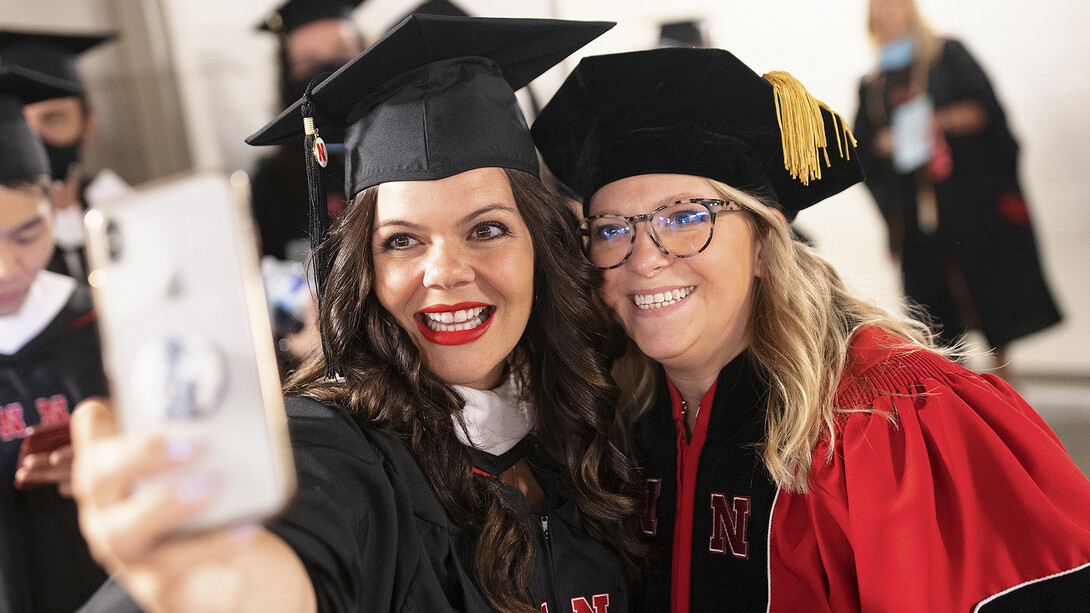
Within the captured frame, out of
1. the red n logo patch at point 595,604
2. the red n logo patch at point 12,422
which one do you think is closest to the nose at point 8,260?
the red n logo patch at point 12,422

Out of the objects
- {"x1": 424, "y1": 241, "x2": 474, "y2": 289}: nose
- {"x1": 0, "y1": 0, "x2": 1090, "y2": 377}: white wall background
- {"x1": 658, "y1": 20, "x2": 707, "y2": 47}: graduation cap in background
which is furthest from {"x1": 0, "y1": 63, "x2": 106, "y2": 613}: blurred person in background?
{"x1": 658, "y1": 20, "x2": 707, "y2": 47}: graduation cap in background

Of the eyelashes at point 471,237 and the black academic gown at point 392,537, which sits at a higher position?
the eyelashes at point 471,237

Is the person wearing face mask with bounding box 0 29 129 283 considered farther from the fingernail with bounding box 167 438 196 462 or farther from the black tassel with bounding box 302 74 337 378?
the fingernail with bounding box 167 438 196 462

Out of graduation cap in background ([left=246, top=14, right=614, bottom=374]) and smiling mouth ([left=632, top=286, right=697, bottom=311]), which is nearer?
graduation cap in background ([left=246, top=14, right=614, bottom=374])

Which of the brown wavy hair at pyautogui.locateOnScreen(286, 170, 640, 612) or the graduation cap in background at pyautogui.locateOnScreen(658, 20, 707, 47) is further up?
the graduation cap in background at pyautogui.locateOnScreen(658, 20, 707, 47)

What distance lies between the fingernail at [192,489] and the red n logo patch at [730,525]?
1168 mm

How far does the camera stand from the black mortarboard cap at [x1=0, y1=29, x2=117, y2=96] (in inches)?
140

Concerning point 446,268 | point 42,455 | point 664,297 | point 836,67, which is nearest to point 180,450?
point 446,268

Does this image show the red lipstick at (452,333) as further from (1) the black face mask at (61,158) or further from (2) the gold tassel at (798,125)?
(1) the black face mask at (61,158)

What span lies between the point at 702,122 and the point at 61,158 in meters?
3.82

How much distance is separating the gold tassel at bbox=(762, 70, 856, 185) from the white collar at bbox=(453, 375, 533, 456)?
77 cm

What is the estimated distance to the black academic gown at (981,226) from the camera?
13.0 ft

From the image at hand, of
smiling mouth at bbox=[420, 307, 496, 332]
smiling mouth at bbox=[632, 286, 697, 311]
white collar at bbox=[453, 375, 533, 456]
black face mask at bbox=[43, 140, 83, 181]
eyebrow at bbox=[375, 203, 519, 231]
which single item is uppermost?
black face mask at bbox=[43, 140, 83, 181]

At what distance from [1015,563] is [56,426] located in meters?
2.35
